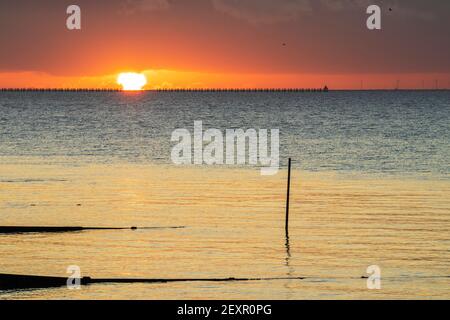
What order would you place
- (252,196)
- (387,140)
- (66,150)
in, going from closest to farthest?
1. (252,196)
2. (66,150)
3. (387,140)

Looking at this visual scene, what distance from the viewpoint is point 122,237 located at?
126 ft

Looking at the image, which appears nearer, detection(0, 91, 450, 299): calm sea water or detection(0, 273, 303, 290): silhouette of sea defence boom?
detection(0, 273, 303, 290): silhouette of sea defence boom

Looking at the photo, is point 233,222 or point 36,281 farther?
point 233,222

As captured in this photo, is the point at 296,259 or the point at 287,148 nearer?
the point at 296,259

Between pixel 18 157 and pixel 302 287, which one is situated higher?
pixel 18 157

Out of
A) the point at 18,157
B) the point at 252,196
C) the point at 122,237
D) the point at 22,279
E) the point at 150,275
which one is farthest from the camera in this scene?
the point at 18,157

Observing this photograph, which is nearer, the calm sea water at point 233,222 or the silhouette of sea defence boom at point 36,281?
the silhouette of sea defence boom at point 36,281

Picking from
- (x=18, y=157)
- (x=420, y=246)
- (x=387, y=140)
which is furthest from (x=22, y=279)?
(x=387, y=140)

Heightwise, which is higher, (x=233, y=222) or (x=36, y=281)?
(x=233, y=222)

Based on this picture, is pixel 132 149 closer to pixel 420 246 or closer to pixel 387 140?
pixel 387 140

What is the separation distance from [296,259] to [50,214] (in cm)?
1475

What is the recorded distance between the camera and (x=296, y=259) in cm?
3438

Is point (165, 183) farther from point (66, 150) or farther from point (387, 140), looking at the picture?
point (387, 140)

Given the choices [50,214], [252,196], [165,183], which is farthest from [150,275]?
[165,183]
